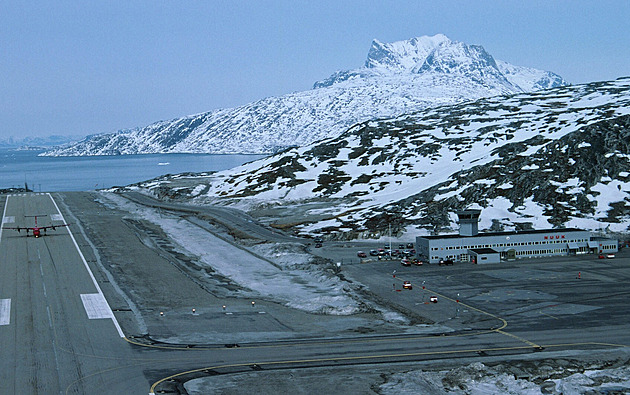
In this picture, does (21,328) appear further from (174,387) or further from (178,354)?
(174,387)

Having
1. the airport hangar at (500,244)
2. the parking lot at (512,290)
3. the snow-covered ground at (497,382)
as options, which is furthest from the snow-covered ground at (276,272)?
the snow-covered ground at (497,382)

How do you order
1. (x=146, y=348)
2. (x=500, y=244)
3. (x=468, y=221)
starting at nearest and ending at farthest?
(x=146, y=348)
(x=500, y=244)
(x=468, y=221)

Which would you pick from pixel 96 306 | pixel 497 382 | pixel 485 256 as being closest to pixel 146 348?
pixel 96 306

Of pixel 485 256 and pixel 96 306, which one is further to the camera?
pixel 485 256

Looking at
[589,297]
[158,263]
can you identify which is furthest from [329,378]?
[158,263]

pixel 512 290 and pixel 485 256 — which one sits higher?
pixel 485 256

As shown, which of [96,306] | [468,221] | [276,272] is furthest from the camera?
[468,221]

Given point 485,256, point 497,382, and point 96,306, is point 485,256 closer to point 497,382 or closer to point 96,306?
point 497,382

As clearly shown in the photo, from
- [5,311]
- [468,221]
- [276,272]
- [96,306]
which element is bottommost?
[276,272]
